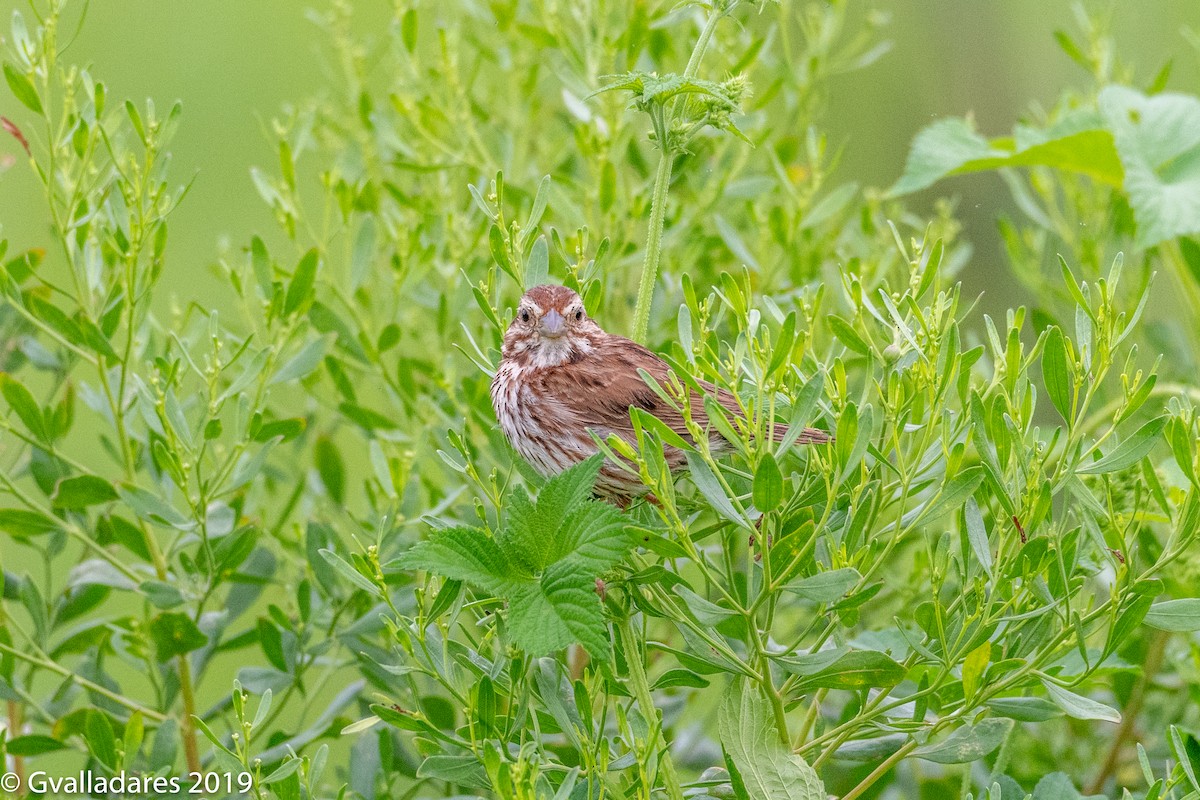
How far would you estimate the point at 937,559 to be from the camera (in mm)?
1584

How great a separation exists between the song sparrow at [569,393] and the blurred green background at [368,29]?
5.28 feet

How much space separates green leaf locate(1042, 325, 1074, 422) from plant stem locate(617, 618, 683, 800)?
556mm

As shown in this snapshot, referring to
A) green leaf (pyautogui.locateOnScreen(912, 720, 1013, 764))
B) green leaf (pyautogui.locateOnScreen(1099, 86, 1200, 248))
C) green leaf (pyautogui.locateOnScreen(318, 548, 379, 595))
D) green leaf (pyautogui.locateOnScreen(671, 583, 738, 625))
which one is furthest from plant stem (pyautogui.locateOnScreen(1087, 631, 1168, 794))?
green leaf (pyautogui.locateOnScreen(318, 548, 379, 595))

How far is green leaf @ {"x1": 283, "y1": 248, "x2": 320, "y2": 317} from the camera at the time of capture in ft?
6.86

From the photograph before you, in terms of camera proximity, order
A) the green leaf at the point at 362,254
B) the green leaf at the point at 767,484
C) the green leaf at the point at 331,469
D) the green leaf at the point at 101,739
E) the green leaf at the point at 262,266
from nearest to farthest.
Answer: the green leaf at the point at 767,484
the green leaf at the point at 101,739
the green leaf at the point at 262,266
the green leaf at the point at 362,254
the green leaf at the point at 331,469

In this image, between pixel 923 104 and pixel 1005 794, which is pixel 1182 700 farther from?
pixel 923 104

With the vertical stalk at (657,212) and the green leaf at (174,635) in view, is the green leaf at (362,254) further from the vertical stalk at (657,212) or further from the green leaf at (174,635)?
the vertical stalk at (657,212)

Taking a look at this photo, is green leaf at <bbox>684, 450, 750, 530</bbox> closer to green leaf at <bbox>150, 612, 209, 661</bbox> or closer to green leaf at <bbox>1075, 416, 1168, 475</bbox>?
green leaf at <bbox>1075, 416, 1168, 475</bbox>

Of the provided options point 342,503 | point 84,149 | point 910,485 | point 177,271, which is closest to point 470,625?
point 342,503

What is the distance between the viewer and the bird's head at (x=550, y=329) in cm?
224

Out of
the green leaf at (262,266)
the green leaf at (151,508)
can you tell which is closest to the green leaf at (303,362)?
the green leaf at (262,266)

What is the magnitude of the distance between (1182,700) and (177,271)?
4355mm

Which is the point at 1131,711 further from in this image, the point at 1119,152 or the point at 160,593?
the point at 160,593

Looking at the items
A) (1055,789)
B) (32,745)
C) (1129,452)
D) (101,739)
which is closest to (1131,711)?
(1055,789)
